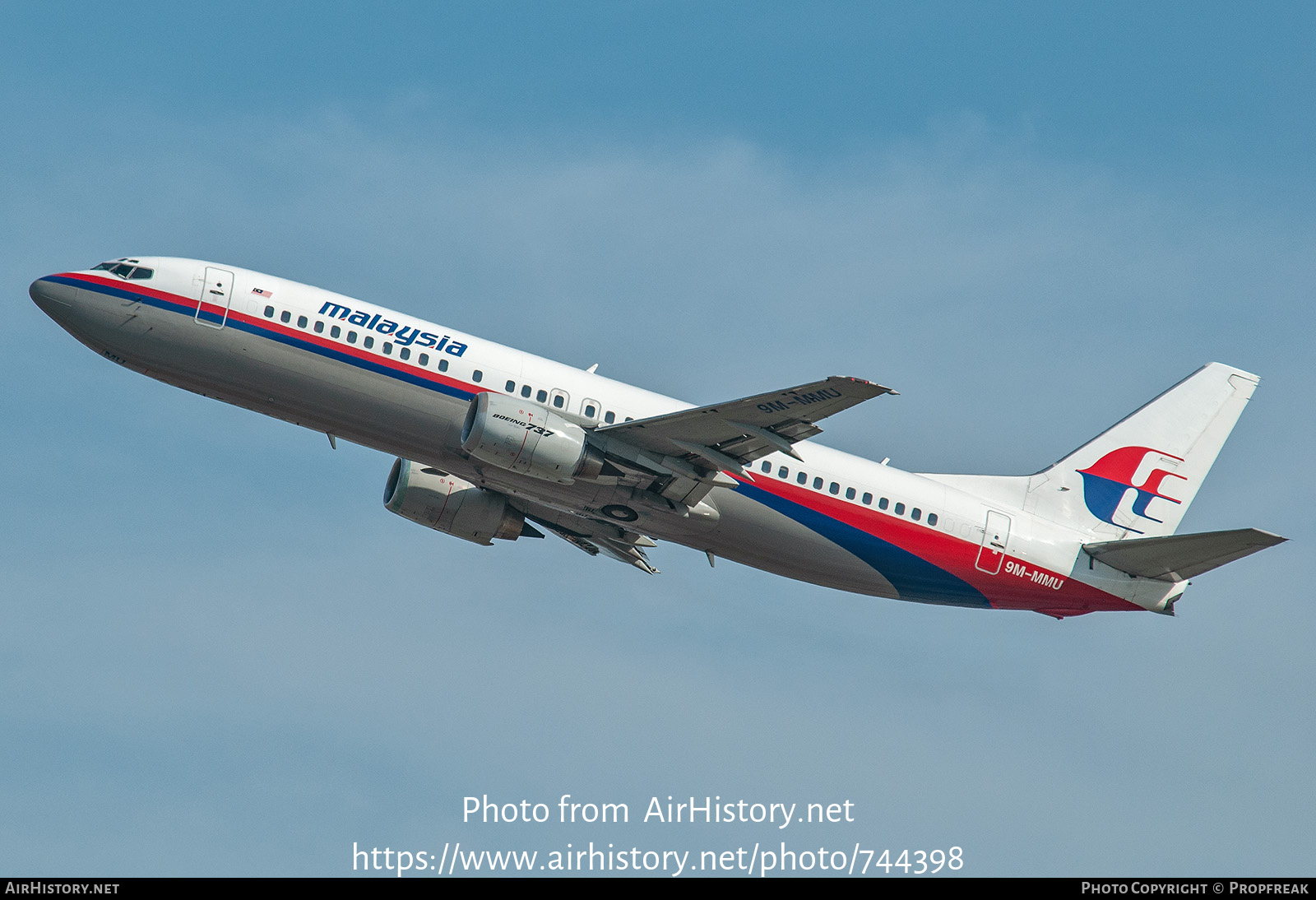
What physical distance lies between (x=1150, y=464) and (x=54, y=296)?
3570 centimetres

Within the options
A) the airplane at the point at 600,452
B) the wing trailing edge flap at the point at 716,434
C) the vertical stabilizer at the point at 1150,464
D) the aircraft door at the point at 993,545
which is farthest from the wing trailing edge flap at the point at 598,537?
the vertical stabilizer at the point at 1150,464

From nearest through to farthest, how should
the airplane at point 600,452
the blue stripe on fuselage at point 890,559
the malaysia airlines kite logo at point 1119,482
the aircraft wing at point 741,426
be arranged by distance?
the aircraft wing at point 741,426 → the airplane at point 600,452 → the blue stripe on fuselage at point 890,559 → the malaysia airlines kite logo at point 1119,482

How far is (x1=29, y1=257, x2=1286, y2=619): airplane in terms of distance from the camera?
37594mm

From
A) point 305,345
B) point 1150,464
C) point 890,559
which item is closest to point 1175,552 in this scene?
point 1150,464

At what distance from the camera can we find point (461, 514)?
4431cm

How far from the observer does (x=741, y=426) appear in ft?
121

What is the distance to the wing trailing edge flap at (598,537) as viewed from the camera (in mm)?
43969

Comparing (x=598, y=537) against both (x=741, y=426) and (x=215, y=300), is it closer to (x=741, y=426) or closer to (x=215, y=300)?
(x=741, y=426)

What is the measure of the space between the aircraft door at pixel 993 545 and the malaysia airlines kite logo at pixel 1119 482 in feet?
15.1

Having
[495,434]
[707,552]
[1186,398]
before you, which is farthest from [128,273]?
[1186,398]

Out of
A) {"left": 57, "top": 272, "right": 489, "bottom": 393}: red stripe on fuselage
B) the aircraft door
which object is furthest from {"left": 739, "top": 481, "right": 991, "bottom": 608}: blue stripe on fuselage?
{"left": 57, "top": 272, "right": 489, "bottom": 393}: red stripe on fuselage

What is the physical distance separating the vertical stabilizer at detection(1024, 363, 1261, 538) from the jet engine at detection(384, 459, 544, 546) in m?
17.8

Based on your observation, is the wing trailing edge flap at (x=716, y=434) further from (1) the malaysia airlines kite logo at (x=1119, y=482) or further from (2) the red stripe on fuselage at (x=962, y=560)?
Answer: (1) the malaysia airlines kite logo at (x=1119, y=482)

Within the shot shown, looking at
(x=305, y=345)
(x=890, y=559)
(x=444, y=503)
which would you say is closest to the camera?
(x=305, y=345)
